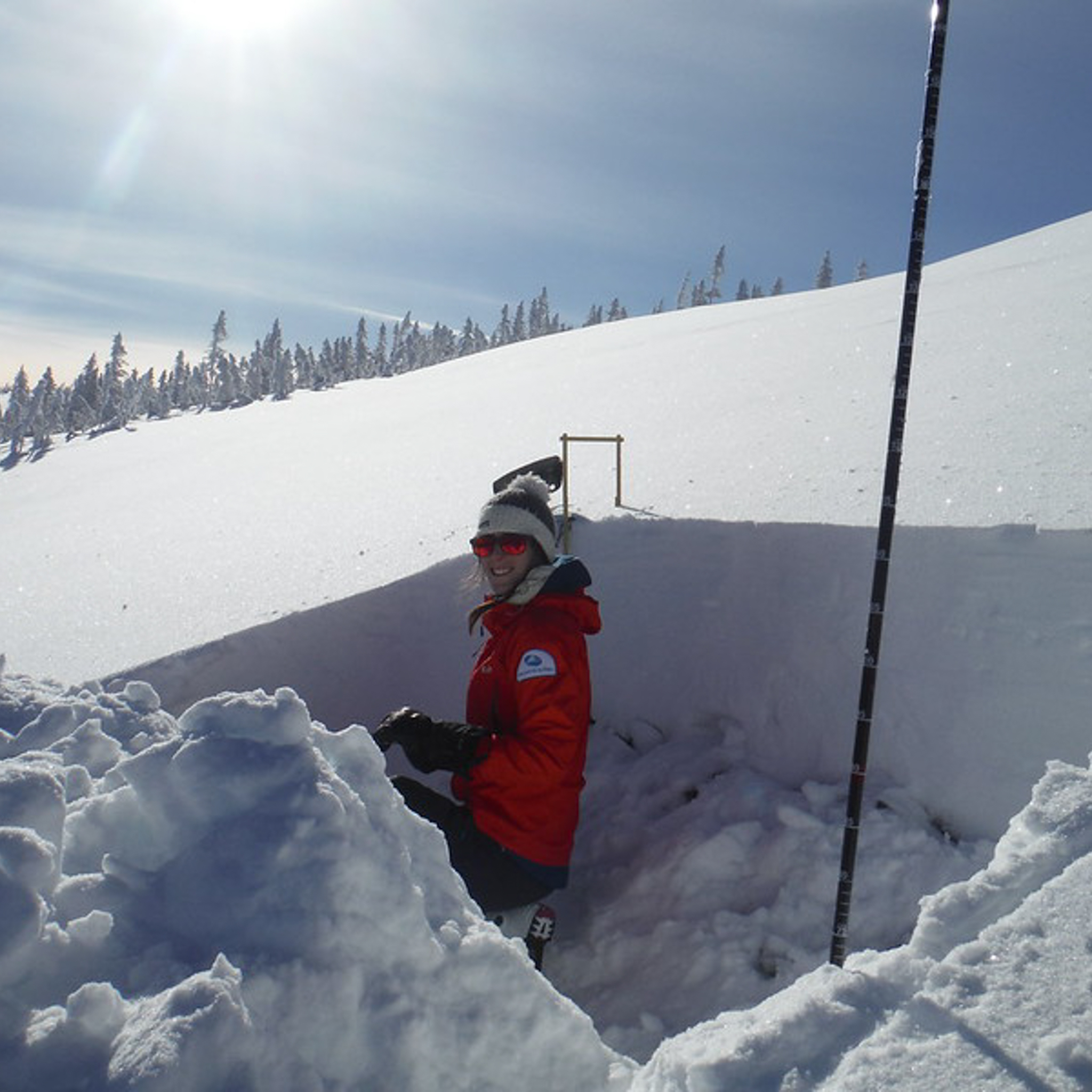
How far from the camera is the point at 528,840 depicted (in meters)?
3.81

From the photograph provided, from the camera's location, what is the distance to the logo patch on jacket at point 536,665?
146 inches

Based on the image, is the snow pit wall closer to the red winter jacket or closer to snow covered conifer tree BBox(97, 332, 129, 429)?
the red winter jacket

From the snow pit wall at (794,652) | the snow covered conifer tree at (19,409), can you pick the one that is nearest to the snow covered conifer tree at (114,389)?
the snow covered conifer tree at (19,409)

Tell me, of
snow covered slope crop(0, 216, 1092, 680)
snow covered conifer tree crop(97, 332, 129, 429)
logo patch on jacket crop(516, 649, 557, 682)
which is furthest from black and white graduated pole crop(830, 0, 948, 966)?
snow covered conifer tree crop(97, 332, 129, 429)

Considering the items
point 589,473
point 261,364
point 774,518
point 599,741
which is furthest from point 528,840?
point 261,364

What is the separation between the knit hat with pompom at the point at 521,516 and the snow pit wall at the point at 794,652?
4.37 feet

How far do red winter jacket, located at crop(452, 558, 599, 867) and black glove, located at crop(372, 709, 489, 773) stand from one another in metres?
0.07

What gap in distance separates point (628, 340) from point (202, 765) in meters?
25.1

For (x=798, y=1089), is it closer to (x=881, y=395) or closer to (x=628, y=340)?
(x=881, y=395)

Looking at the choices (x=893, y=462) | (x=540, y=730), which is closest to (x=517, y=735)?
(x=540, y=730)

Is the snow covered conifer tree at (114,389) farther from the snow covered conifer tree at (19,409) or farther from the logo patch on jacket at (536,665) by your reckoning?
the logo patch on jacket at (536,665)

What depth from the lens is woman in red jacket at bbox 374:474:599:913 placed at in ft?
12.2

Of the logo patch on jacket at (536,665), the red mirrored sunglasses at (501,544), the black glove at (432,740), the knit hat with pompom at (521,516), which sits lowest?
the black glove at (432,740)

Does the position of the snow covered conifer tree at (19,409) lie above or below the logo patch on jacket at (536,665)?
above
